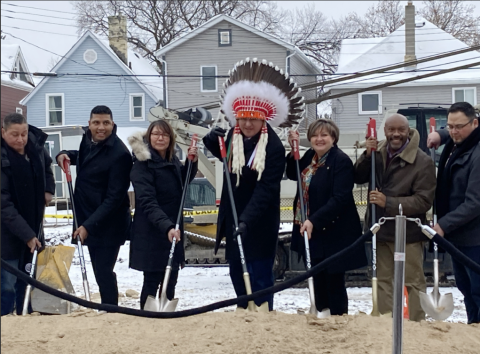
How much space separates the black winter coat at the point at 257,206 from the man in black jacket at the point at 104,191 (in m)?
0.81

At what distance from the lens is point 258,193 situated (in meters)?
4.45

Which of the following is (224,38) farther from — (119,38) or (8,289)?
(8,289)

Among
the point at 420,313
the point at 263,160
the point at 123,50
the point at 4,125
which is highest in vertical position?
the point at 123,50

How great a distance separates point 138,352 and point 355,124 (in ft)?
63.5

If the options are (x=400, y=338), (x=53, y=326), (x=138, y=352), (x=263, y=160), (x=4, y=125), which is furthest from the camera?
(x=4, y=125)

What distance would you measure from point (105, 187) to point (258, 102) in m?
1.34

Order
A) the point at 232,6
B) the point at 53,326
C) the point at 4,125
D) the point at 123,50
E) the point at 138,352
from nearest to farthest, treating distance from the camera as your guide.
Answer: the point at 138,352
the point at 53,326
the point at 4,125
the point at 232,6
the point at 123,50

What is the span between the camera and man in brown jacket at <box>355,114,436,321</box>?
4.45 meters

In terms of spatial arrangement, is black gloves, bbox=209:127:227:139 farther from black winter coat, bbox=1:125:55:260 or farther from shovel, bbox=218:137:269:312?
black winter coat, bbox=1:125:55:260

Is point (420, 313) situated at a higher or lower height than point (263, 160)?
lower

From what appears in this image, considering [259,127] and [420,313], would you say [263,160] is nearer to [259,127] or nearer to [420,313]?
[259,127]

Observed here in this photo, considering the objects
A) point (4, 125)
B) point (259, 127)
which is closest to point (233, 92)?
point (259, 127)

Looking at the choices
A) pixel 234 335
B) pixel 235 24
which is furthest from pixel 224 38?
pixel 234 335

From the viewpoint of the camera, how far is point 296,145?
4.79m
